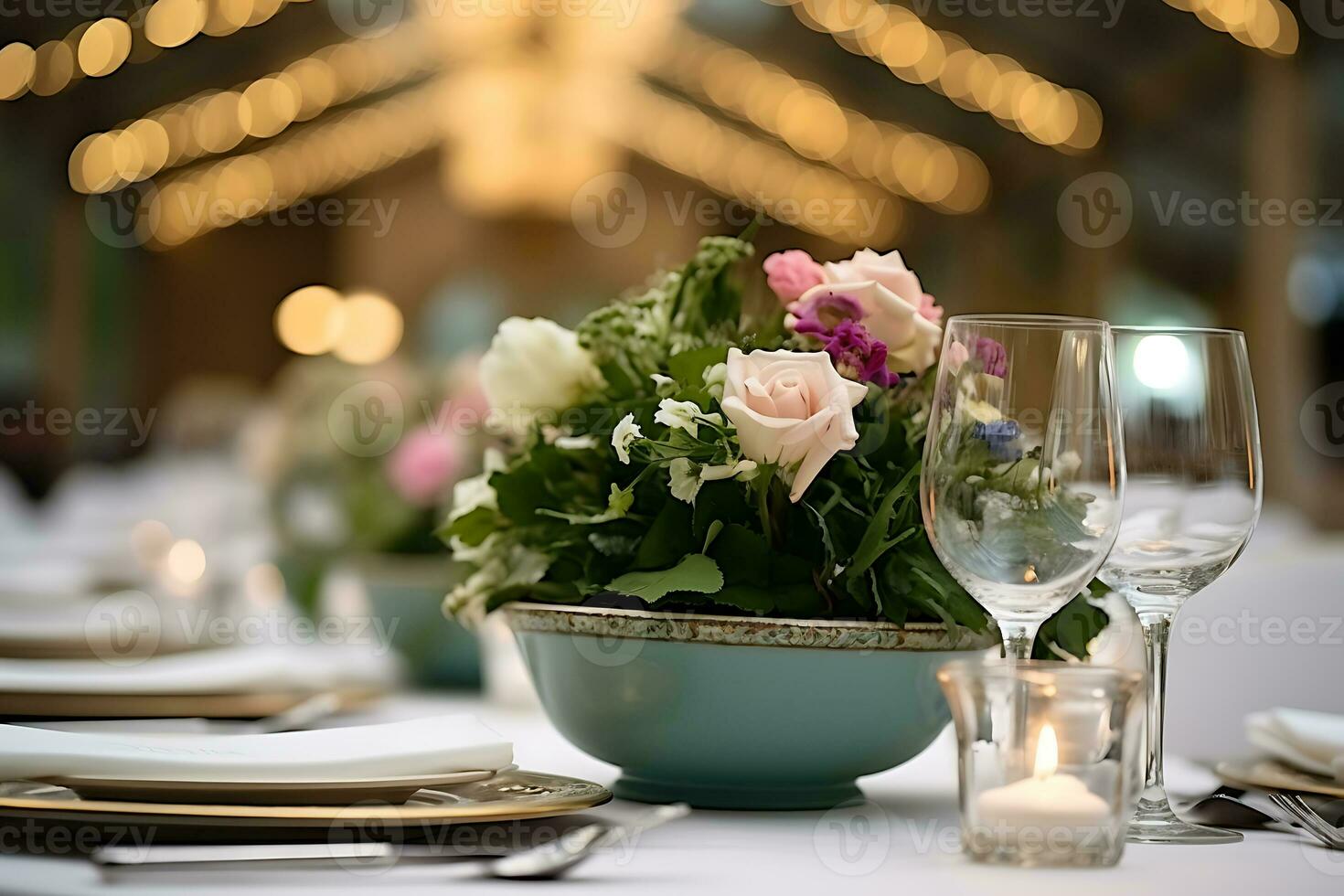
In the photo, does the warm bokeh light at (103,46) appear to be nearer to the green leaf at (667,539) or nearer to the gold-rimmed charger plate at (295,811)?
the green leaf at (667,539)

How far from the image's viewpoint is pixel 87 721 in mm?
1041

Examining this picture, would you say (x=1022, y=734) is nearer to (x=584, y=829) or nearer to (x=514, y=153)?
(x=584, y=829)

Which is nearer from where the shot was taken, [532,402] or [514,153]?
[532,402]

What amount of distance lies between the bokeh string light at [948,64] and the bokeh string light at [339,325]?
2316mm

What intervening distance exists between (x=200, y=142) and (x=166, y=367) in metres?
4.65

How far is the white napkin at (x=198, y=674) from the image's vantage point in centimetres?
108

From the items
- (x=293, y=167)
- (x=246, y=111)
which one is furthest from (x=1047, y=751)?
(x=293, y=167)

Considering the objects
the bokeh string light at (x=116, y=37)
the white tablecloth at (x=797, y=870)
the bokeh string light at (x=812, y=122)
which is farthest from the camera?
the bokeh string light at (x=812, y=122)

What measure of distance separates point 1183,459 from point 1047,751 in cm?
21

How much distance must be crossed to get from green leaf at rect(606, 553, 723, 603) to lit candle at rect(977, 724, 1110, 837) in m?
0.19

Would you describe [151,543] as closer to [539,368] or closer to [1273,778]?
[539,368]

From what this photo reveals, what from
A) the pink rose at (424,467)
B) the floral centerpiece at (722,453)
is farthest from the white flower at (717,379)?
the pink rose at (424,467)

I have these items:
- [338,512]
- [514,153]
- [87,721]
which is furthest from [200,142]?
[87,721]

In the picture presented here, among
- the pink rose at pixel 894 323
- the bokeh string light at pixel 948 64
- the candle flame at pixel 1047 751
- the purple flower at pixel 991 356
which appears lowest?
the candle flame at pixel 1047 751
